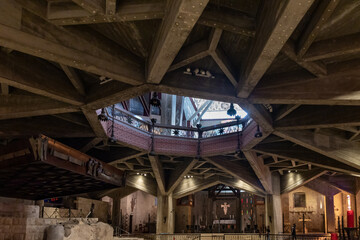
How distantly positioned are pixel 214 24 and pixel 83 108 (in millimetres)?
6024

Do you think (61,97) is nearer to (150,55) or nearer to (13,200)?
(150,55)

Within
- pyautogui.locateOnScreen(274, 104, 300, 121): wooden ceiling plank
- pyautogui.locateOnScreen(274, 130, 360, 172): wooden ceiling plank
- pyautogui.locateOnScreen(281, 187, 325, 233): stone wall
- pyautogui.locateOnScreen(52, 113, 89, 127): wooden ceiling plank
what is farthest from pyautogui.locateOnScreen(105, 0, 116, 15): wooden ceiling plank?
pyautogui.locateOnScreen(281, 187, 325, 233): stone wall

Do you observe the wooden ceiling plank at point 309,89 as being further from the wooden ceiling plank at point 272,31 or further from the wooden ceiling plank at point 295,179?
the wooden ceiling plank at point 295,179

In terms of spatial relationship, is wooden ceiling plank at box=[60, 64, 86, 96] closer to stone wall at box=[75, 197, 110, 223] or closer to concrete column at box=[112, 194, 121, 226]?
stone wall at box=[75, 197, 110, 223]

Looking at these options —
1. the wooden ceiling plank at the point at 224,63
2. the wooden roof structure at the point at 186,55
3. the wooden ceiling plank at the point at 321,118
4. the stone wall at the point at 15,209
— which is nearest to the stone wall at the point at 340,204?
the wooden roof structure at the point at 186,55

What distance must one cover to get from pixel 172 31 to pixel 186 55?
2.31 m

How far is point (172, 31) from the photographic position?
682 centimetres

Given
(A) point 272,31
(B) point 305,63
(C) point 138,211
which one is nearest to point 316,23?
(A) point 272,31

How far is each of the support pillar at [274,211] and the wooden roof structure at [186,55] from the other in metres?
12.3

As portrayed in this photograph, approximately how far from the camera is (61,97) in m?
10.6

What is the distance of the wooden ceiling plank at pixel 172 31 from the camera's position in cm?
610

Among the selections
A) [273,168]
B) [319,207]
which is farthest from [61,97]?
[319,207]

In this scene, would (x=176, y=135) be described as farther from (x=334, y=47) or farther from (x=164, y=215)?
(x=334, y=47)

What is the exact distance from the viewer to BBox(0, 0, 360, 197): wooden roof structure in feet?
22.6
